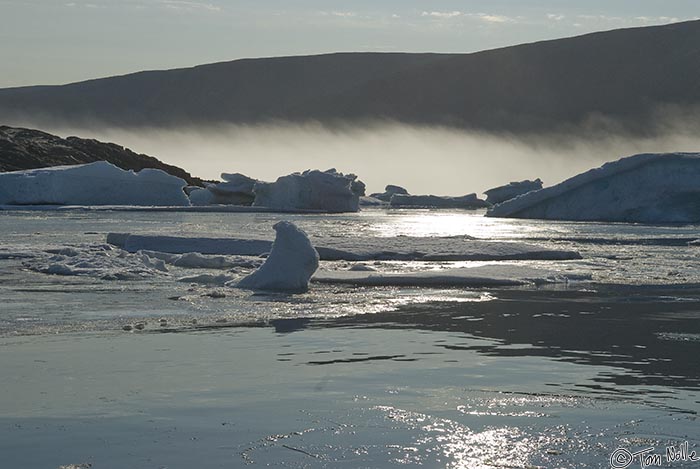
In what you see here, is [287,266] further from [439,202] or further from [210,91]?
[210,91]

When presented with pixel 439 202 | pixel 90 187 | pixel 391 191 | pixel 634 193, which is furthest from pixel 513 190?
pixel 391 191

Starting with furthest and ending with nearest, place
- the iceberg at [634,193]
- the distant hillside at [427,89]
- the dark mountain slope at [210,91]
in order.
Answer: the dark mountain slope at [210,91], the distant hillside at [427,89], the iceberg at [634,193]

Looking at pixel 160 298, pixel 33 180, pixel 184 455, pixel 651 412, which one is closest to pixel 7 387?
pixel 184 455

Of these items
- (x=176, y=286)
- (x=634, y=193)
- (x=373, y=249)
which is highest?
(x=634, y=193)

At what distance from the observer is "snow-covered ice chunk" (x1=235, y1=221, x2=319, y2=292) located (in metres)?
9.95

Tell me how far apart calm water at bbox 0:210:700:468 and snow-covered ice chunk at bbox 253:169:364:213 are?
23.1 m

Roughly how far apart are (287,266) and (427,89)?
266 feet

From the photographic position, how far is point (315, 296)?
9.45 metres

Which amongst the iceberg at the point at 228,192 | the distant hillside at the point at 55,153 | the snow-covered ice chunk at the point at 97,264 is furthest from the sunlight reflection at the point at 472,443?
the distant hillside at the point at 55,153

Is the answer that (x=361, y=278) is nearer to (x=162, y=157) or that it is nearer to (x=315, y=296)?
(x=315, y=296)

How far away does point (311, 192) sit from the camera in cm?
3362

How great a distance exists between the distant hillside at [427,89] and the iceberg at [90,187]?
171 ft

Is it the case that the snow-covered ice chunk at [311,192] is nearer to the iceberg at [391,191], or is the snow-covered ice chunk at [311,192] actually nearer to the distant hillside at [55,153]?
the distant hillside at [55,153]

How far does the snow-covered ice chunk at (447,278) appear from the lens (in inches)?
418
